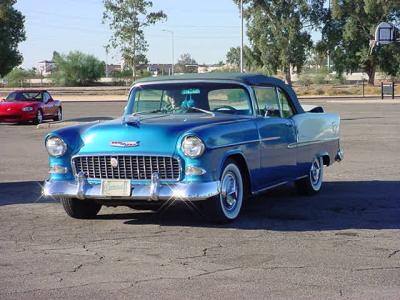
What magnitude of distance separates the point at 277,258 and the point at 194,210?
6.66 ft

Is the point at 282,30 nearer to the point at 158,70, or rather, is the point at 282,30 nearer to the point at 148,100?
the point at 148,100

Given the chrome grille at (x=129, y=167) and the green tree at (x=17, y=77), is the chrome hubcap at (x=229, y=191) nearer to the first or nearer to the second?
the chrome grille at (x=129, y=167)

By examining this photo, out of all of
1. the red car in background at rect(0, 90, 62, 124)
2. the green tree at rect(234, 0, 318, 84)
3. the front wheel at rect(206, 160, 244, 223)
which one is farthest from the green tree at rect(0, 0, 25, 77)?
the front wheel at rect(206, 160, 244, 223)

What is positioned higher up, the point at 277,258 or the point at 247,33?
the point at 247,33

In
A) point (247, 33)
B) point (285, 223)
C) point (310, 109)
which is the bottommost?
point (285, 223)

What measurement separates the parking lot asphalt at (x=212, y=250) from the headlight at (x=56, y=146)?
0.85m

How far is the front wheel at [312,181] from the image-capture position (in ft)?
34.1

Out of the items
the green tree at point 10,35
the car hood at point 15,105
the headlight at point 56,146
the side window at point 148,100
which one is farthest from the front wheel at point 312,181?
the green tree at point 10,35

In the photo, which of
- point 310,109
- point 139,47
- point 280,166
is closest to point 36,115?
point 310,109

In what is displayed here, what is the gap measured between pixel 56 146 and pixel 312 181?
3.98 metres

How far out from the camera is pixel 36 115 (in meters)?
28.1

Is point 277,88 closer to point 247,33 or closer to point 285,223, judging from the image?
point 285,223

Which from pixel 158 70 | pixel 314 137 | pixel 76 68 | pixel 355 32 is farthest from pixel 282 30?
pixel 158 70

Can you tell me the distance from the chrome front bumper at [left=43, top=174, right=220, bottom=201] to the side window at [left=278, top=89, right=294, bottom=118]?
2.58m
